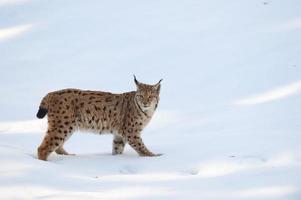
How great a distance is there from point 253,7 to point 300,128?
9.79 m

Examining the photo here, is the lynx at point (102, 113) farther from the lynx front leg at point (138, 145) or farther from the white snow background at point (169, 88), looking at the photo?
the white snow background at point (169, 88)

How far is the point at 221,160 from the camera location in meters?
8.50

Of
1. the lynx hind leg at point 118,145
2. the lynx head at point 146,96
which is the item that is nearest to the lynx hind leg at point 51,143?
the lynx hind leg at point 118,145

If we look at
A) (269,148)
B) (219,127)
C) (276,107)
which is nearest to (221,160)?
(269,148)

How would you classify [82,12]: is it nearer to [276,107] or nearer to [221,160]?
[276,107]

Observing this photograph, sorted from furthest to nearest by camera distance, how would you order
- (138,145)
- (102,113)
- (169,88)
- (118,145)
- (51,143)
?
1. (169,88)
2. (118,145)
3. (102,113)
4. (138,145)
5. (51,143)

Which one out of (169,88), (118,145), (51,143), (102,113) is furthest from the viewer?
(169,88)

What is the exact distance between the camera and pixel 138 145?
10016 mm

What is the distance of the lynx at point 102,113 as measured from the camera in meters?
9.66

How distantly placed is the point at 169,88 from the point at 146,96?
5.82 m

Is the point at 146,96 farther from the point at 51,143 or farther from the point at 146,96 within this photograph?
the point at 51,143

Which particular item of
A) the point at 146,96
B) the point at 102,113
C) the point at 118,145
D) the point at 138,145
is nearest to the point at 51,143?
the point at 102,113

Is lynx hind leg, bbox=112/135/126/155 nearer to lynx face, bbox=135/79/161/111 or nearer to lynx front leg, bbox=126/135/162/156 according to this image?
lynx front leg, bbox=126/135/162/156

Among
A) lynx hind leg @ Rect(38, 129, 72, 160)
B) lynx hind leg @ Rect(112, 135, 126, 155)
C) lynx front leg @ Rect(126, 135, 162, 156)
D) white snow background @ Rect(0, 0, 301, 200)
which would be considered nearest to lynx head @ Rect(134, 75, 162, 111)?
lynx front leg @ Rect(126, 135, 162, 156)
